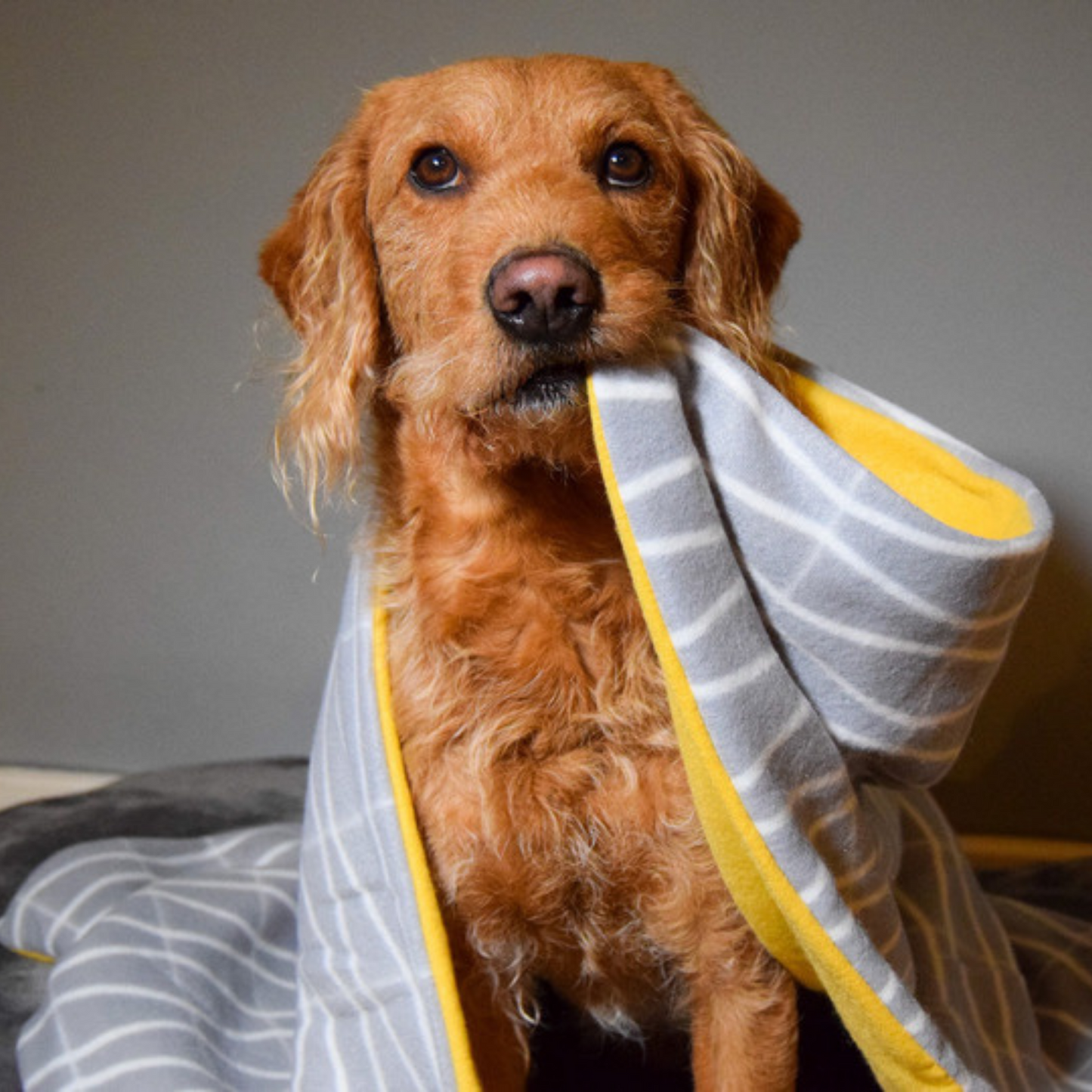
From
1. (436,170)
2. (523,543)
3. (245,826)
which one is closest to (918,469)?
(523,543)

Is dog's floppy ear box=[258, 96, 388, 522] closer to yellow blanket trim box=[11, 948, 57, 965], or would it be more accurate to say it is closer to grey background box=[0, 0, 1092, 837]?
grey background box=[0, 0, 1092, 837]

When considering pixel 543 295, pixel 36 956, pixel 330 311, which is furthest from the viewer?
pixel 36 956

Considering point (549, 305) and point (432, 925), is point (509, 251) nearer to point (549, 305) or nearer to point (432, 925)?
point (549, 305)

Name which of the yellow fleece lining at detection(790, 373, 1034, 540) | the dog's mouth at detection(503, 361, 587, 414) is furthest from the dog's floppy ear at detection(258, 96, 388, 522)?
the yellow fleece lining at detection(790, 373, 1034, 540)

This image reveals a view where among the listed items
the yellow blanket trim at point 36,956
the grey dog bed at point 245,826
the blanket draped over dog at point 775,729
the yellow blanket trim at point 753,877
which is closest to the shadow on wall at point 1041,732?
the grey dog bed at point 245,826

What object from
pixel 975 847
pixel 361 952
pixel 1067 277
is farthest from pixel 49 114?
pixel 975 847

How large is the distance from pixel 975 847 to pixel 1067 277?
1.10m

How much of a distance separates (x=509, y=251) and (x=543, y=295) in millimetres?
69

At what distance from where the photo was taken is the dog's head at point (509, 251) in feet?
3.95

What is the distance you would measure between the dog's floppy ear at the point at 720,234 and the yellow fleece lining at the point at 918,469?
0.33ft

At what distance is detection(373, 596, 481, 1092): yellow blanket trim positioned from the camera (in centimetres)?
132

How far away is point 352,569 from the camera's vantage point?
A: 1.60 meters

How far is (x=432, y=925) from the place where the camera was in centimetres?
134

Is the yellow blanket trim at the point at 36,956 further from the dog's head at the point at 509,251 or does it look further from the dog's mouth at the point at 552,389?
the dog's mouth at the point at 552,389
